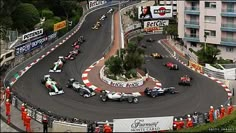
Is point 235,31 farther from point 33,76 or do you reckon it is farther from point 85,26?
point 33,76

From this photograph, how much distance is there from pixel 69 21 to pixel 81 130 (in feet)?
183

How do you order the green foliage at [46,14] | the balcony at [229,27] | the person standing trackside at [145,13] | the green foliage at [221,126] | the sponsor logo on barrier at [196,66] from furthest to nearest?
the person standing trackside at [145,13], the green foliage at [46,14], the balcony at [229,27], the sponsor logo on barrier at [196,66], the green foliage at [221,126]

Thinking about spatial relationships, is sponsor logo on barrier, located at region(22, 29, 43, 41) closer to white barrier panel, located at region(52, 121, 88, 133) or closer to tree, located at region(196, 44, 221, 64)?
tree, located at region(196, 44, 221, 64)

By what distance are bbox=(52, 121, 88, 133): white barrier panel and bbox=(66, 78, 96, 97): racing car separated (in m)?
13.2

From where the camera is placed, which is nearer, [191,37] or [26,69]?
[26,69]

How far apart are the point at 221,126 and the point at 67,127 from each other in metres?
12.7

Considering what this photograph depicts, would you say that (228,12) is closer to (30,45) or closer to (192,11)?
(192,11)

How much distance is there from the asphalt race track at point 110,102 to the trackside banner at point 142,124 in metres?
6.72

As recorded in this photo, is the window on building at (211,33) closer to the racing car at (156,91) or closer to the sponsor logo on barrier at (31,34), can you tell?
the sponsor logo on barrier at (31,34)

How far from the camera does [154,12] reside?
101m

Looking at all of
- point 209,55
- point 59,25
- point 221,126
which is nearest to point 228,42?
point 209,55

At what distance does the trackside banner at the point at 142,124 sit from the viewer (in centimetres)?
3197

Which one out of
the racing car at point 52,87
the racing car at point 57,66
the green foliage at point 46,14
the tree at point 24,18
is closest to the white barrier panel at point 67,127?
the racing car at point 52,87

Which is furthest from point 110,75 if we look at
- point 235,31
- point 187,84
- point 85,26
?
point 85,26
